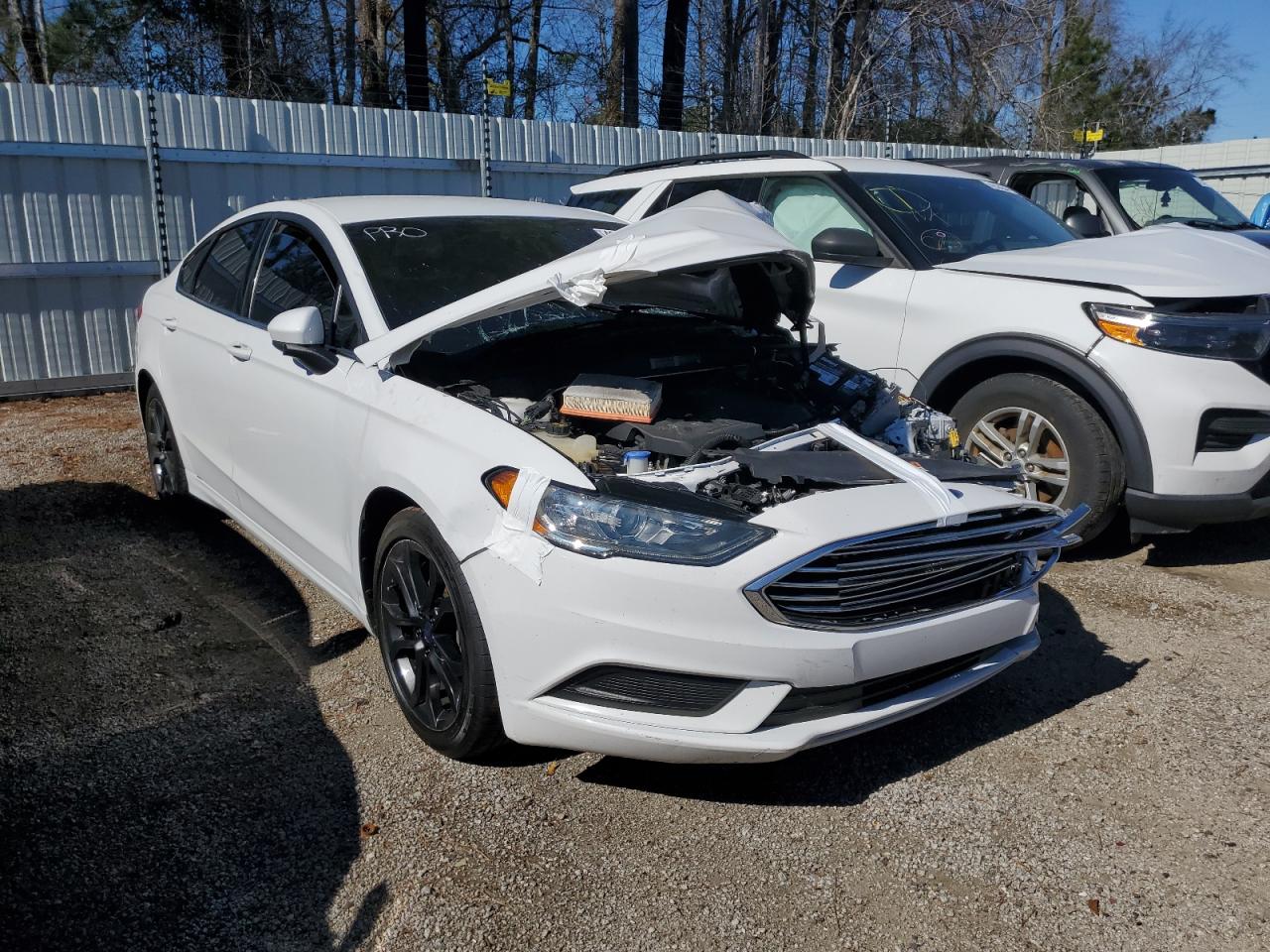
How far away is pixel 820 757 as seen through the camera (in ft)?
10.7

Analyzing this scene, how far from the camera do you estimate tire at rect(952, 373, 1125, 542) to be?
4.52m

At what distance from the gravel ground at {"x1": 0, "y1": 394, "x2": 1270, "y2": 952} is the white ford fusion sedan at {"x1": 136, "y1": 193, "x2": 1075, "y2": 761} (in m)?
0.31

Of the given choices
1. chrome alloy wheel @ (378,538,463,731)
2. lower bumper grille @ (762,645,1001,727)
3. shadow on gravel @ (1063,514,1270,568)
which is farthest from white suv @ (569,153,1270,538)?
chrome alloy wheel @ (378,538,463,731)

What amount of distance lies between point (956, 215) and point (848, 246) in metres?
0.97

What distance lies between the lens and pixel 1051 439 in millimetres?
4730

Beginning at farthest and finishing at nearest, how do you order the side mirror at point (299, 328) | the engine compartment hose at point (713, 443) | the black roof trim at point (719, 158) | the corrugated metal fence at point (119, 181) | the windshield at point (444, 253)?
1. the corrugated metal fence at point (119, 181)
2. the black roof trim at point (719, 158)
3. the windshield at point (444, 253)
4. the side mirror at point (299, 328)
5. the engine compartment hose at point (713, 443)

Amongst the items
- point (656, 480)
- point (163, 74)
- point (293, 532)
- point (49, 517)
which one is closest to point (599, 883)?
point (656, 480)

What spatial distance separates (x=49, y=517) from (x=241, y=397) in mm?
2013

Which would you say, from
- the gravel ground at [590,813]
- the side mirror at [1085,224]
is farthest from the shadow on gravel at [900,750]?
the side mirror at [1085,224]

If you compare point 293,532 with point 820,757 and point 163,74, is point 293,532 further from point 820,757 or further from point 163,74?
point 163,74

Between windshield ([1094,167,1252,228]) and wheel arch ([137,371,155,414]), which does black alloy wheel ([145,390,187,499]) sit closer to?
wheel arch ([137,371,155,414])

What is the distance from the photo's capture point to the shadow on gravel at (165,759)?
249 centimetres

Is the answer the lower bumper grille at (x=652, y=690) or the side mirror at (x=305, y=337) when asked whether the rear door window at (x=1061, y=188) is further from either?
the lower bumper grille at (x=652, y=690)

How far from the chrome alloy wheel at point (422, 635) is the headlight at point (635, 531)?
A: 0.48 meters
